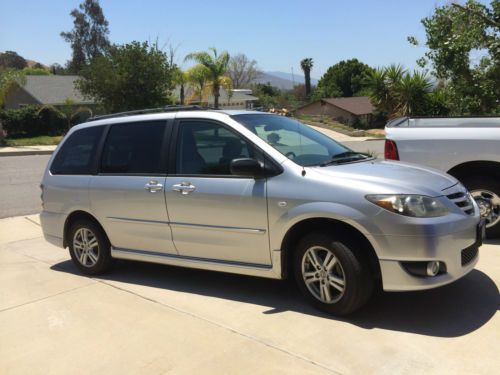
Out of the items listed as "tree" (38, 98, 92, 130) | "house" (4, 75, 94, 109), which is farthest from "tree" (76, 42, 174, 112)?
"house" (4, 75, 94, 109)

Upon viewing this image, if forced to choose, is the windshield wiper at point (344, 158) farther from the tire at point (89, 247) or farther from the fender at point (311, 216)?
the tire at point (89, 247)

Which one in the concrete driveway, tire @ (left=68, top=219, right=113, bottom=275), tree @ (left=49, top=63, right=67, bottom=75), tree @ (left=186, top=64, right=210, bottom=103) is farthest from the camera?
tree @ (left=49, top=63, right=67, bottom=75)

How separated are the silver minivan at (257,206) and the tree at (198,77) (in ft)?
96.5

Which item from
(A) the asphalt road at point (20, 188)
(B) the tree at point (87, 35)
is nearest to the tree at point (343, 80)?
(B) the tree at point (87, 35)

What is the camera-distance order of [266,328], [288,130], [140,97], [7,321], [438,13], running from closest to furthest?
[266,328] < [7,321] < [288,130] < [438,13] < [140,97]

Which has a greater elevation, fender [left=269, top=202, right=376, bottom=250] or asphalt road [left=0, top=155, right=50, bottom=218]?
fender [left=269, top=202, right=376, bottom=250]

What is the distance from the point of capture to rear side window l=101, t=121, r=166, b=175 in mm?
5262

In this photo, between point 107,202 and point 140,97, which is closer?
point 107,202

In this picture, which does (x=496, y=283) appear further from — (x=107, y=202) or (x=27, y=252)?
(x=27, y=252)

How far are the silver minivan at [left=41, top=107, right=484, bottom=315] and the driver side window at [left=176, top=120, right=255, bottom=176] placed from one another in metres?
0.01

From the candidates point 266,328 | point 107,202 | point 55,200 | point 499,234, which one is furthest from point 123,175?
point 499,234

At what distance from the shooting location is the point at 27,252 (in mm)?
7031

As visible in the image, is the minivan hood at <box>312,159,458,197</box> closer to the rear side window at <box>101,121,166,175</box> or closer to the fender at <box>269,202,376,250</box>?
the fender at <box>269,202,376,250</box>

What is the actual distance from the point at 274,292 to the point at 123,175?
1.95m
